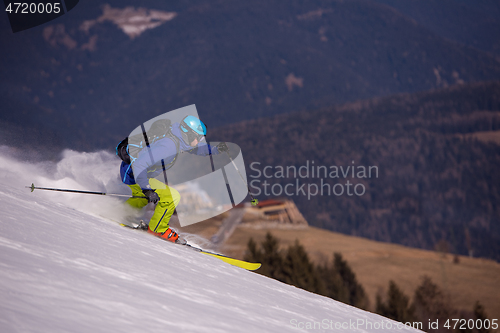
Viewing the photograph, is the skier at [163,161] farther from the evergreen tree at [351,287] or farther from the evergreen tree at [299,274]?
the evergreen tree at [351,287]

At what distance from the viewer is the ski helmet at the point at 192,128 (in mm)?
6465

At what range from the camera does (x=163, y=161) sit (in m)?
6.37

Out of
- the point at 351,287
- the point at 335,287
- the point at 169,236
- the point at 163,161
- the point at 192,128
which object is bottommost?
the point at 351,287

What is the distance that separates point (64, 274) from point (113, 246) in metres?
1.39

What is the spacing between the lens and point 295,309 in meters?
4.70

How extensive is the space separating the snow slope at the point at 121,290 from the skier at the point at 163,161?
46.4 inches

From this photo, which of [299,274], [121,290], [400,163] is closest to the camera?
[121,290]

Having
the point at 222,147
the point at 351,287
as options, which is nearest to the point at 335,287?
the point at 351,287

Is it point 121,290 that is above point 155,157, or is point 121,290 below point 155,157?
below

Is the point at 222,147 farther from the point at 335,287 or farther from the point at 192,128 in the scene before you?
the point at 335,287

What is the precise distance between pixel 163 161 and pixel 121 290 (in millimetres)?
3350

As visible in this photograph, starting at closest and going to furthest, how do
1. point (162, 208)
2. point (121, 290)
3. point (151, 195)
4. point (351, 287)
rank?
point (121, 290) < point (151, 195) < point (162, 208) < point (351, 287)

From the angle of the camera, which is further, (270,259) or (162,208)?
(270,259)

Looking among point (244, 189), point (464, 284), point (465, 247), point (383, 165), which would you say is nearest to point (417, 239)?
point (465, 247)
